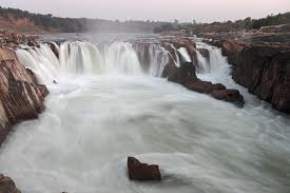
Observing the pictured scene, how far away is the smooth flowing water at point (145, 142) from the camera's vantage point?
10391 mm

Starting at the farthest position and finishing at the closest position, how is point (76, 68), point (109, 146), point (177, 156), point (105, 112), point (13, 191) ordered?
point (76, 68) → point (105, 112) → point (109, 146) → point (177, 156) → point (13, 191)

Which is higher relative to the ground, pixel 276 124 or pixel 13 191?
pixel 13 191

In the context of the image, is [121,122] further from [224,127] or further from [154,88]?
[154,88]

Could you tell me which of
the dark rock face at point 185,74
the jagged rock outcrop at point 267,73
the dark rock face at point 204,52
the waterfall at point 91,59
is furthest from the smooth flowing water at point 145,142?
the dark rock face at point 204,52

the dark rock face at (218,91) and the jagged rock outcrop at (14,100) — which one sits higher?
the jagged rock outcrop at (14,100)

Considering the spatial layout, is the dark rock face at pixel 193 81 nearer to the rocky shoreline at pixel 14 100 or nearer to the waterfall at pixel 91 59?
the waterfall at pixel 91 59

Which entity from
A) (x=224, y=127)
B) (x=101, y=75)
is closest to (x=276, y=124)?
(x=224, y=127)

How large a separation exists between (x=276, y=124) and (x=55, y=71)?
48.6 feet

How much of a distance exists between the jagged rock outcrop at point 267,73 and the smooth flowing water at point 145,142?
0.60 meters

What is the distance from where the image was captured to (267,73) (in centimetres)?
1984

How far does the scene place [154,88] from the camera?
2322 centimetres

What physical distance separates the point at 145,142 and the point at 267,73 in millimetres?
9483

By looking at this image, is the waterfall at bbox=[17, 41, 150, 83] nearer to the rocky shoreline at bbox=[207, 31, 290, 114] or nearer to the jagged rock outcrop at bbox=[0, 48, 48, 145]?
the rocky shoreline at bbox=[207, 31, 290, 114]

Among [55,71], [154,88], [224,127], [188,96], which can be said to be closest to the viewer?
[224,127]
